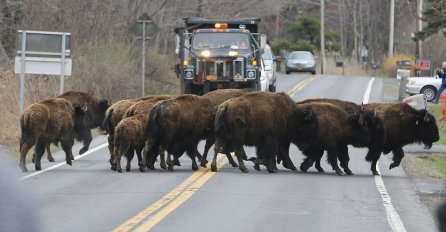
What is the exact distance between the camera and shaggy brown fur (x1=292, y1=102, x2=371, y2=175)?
51.6ft

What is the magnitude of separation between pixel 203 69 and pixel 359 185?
1566cm

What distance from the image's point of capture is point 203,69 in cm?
2952

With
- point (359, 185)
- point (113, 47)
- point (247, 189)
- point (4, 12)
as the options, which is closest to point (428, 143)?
point (359, 185)

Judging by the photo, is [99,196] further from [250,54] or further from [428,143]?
[250,54]

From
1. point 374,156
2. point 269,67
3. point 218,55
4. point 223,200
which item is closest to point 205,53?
point 218,55

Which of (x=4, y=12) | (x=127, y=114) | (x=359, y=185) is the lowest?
(x=359, y=185)

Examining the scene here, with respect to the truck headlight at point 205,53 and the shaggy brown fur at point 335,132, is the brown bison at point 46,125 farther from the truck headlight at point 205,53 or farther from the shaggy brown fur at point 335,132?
the truck headlight at point 205,53

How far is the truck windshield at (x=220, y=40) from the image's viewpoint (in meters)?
29.9

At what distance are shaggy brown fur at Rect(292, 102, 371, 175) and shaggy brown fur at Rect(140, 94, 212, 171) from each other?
185 centimetres

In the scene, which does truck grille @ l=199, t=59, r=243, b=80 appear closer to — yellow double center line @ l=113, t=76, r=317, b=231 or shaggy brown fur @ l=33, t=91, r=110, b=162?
shaggy brown fur @ l=33, t=91, r=110, b=162

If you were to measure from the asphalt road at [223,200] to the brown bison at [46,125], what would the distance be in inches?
19.0

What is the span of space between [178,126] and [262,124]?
1434mm

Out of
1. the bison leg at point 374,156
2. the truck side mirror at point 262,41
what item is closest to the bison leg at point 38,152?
the bison leg at point 374,156

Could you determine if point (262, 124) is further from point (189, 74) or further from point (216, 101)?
point (189, 74)
